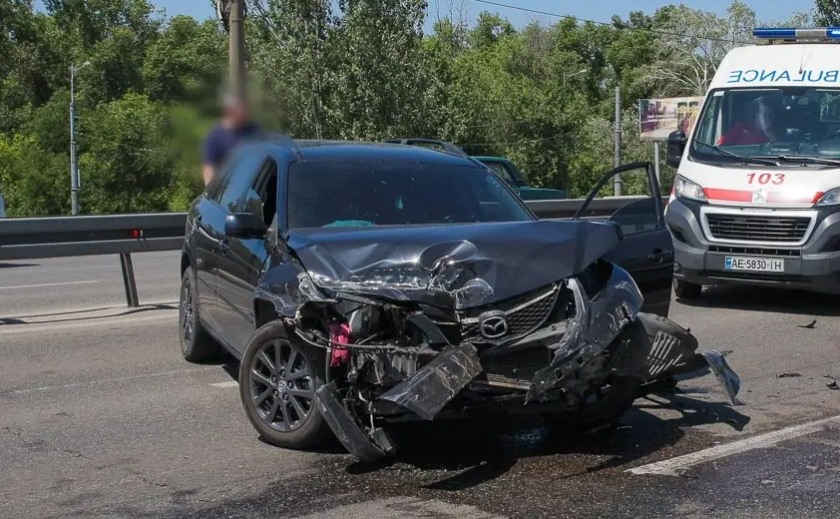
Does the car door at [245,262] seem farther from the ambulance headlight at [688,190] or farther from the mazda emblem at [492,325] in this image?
the ambulance headlight at [688,190]

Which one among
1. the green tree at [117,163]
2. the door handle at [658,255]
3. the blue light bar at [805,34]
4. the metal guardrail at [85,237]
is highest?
the blue light bar at [805,34]

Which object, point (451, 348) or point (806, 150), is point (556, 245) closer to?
point (451, 348)

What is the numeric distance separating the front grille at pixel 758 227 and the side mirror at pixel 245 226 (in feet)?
20.6

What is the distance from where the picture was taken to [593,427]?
661 centimetres

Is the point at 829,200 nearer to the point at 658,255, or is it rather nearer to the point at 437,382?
the point at 658,255

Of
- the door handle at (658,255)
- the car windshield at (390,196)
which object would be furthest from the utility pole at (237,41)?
the door handle at (658,255)

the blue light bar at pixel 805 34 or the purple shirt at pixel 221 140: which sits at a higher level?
the blue light bar at pixel 805 34

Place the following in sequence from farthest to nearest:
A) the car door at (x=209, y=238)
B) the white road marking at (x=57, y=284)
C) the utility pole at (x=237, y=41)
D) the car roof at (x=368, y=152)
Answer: the utility pole at (x=237, y=41), the white road marking at (x=57, y=284), the car door at (x=209, y=238), the car roof at (x=368, y=152)

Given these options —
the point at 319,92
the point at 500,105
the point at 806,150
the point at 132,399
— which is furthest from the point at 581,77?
the point at 132,399

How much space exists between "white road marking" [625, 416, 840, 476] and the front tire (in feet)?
5.17

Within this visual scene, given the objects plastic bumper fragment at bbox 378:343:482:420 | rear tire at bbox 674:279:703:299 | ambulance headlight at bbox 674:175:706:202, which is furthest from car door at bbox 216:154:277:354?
rear tire at bbox 674:279:703:299

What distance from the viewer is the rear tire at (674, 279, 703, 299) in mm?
12594

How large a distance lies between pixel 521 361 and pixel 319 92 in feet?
114

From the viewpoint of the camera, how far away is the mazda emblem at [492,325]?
5.56 m
